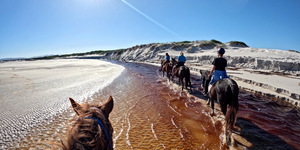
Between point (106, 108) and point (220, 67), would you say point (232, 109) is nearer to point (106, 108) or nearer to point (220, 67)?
point (220, 67)

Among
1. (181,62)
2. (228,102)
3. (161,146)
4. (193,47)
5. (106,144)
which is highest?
(193,47)

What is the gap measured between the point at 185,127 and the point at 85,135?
4147 mm

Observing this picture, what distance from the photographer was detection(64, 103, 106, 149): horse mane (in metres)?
1.08

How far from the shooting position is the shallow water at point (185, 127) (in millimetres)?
3695

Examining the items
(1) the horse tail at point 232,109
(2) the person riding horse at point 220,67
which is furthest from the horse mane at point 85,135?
(2) the person riding horse at point 220,67

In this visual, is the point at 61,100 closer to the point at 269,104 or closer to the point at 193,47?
the point at 269,104

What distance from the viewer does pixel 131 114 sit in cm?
548

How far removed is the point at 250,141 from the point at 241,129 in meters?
0.62

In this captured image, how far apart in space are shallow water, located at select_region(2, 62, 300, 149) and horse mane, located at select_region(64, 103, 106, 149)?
2.53 m

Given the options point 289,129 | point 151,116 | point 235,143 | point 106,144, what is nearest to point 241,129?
point 235,143

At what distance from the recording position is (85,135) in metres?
1.12

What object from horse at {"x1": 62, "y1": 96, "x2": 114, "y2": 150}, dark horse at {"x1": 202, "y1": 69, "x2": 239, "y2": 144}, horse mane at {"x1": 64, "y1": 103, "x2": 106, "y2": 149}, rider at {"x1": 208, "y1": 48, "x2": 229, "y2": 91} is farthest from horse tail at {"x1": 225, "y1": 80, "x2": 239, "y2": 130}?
horse mane at {"x1": 64, "y1": 103, "x2": 106, "y2": 149}

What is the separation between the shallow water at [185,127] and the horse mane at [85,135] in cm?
253

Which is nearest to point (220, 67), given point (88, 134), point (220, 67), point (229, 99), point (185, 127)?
point (220, 67)
